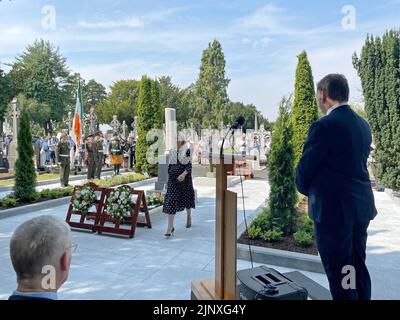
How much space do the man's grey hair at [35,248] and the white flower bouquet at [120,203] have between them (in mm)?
4734

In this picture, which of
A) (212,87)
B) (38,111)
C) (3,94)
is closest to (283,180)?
(3,94)

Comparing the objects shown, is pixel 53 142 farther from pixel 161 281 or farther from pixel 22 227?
pixel 22 227

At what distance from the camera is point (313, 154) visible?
2.48 m

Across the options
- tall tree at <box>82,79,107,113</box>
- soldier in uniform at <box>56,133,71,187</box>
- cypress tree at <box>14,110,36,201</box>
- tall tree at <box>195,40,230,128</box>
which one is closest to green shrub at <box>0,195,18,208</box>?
cypress tree at <box>14,110,36,201</box>

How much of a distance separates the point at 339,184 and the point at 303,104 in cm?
987

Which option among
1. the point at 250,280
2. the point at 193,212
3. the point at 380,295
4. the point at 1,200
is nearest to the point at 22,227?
the point at 250,280

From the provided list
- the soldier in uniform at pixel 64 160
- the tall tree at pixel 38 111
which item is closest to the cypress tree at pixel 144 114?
the soldier in uniform at pixel 64 160

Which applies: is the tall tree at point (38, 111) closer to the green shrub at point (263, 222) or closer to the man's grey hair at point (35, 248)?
the green shrub at point (263, 222)

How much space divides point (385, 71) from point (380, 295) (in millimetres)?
7878

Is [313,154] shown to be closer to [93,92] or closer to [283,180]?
[283,180]

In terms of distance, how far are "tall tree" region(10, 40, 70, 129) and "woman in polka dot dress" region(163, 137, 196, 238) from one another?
42.4 meters

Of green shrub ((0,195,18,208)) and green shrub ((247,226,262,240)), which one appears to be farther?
green shrub ((0,195,18,208))

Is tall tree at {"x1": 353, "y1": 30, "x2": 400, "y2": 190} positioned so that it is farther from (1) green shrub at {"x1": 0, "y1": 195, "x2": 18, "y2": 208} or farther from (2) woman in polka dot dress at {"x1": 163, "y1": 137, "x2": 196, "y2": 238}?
(1) green shrub at {"x1": 0, "y1": 195, "x2": 18, "y2": 208}

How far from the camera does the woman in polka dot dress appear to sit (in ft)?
20.4
